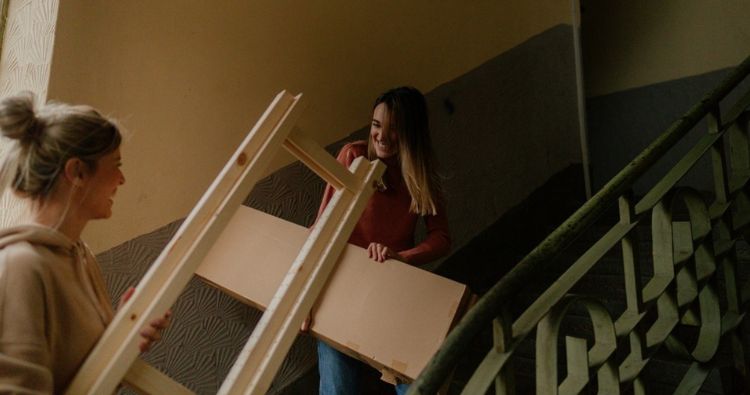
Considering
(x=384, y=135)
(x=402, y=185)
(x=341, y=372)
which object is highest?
(x=384, y=135)

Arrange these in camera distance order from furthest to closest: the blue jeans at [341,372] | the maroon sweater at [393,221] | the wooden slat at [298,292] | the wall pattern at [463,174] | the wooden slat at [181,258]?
the wall pattern at [463,174]
the maroon sweater at [393,221]
the blue jeans at [341,372]
the wooden slat at [298,292]
the wooden slat at [181,258]

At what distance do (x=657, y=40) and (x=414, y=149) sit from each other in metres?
2.61

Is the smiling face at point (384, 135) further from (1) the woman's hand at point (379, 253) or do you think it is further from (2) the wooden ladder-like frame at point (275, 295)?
(1) the woman's hand at point (379, 253)

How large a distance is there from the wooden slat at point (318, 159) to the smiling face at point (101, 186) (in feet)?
A: 1.32

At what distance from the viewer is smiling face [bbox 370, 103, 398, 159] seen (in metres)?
1.90

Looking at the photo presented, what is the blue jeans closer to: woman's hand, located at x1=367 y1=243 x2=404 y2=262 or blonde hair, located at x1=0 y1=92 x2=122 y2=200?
woman's hand, located at x1=367 y1=243 x2=404 y2=262

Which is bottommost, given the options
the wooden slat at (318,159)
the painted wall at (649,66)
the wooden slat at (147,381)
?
the wooden slat at (147,381)

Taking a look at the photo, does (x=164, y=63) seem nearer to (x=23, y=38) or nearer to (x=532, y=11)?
(x=23, y=38)

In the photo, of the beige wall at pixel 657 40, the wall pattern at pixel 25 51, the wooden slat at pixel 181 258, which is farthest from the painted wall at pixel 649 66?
the wall pattern at pixel 25 51

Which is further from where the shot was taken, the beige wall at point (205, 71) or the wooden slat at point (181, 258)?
the beige wall at point (205, 71)

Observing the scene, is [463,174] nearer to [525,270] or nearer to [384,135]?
[384,135]

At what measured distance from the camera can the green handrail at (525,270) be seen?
3.32ft

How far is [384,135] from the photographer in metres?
1.90

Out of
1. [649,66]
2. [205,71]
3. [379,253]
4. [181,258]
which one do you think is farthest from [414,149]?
[649,66]
